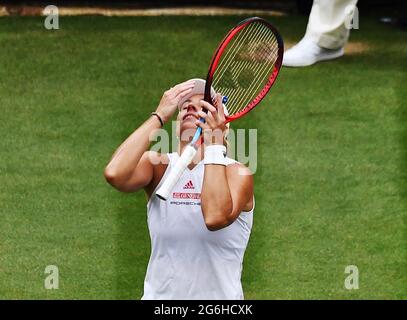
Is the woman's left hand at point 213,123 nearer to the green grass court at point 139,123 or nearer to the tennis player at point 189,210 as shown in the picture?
the tennis player at point 189,210

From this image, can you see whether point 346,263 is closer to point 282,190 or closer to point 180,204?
point 282,190

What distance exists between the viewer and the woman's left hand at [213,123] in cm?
861

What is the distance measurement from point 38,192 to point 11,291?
176 centimetres

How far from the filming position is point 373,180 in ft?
45.1

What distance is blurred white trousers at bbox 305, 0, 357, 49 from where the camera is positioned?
50.6ft

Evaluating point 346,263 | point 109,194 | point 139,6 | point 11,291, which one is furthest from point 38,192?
point 139,6

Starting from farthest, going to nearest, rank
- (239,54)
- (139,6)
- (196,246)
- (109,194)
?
(139,6) → (109,194) → (239,54) → (196,246)

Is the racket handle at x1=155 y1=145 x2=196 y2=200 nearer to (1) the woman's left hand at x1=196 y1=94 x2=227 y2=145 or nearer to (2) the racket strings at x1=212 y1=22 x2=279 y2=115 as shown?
(1) the woman's left hand at x1=196 y1=94 x2=227 y2=145

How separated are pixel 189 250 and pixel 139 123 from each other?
5799 mm

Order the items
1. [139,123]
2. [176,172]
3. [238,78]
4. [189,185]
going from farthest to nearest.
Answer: [139,123]
[238,78]
[189,185]
[176,172]

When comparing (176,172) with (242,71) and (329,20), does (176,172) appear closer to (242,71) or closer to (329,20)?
(242,71)

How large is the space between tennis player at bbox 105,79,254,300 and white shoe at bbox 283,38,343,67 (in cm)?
688

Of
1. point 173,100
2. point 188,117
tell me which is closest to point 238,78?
point 173,100

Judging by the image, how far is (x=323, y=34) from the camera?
50.9ft
